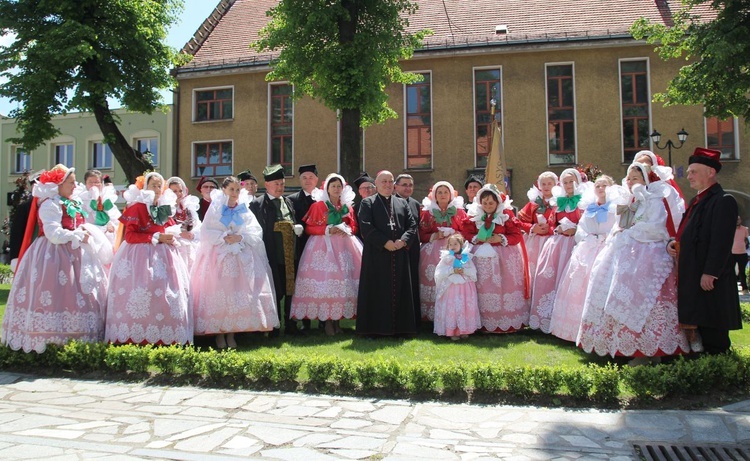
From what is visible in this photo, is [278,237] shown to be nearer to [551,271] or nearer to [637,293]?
[551,271]

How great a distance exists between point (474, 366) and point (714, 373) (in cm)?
210

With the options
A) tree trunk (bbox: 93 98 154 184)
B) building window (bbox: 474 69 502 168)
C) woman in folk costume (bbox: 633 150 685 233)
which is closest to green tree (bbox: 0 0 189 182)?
tree trunk (bbox: 93 98 154 184)

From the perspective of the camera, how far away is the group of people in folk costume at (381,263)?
5.84 metres

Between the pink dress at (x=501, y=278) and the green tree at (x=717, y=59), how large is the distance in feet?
27.6

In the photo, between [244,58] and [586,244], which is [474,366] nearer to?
[586,244]

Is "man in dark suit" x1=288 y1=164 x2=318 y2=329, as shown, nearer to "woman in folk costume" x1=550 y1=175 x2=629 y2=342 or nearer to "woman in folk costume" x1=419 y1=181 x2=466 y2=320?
"woman in folk costume" x1=419 y1=181 x2=466 y2=320

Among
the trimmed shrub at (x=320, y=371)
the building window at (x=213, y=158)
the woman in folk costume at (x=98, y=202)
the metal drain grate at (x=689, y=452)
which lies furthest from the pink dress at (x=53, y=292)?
the building window at (x=213, y=158)

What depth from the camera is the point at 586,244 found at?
709cm

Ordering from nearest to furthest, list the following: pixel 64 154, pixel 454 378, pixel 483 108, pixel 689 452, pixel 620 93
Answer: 1. pixel 689 452
2. pixel 454 378
3. pixel 620 93
4. pixel 483 108
5. pixel 64 154

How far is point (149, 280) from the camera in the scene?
22.4 ft

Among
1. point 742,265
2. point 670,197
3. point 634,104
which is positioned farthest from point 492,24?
point 670,197

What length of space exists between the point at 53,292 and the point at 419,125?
1832cm

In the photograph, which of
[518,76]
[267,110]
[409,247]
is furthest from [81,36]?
[518,76]

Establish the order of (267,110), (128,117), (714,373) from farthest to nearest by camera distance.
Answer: (128,117), (267,110), (714,373)
